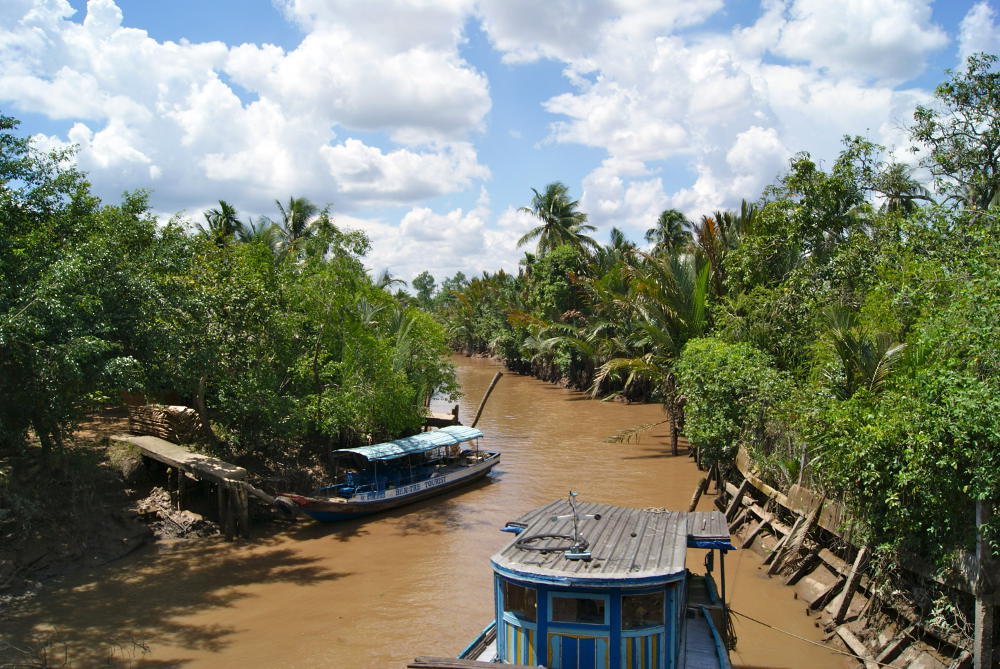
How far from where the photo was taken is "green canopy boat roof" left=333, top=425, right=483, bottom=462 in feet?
57.8

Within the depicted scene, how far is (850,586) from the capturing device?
1037 centimetres

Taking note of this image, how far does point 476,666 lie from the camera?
6.61 m

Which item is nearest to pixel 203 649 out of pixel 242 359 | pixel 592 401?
pixel 242 359

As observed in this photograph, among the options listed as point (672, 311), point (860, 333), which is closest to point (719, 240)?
point (672, 311)

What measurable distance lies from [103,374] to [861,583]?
1362 cm

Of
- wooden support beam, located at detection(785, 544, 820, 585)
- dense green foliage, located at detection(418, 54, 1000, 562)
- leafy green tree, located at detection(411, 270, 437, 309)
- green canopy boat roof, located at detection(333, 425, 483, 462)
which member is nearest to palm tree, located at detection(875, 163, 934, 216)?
dense green foliage, located at detection(418, 54, 1000, 562)

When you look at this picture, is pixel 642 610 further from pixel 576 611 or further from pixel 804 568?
pixel 804 568

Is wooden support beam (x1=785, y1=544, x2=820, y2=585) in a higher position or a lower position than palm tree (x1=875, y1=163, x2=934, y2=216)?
lower

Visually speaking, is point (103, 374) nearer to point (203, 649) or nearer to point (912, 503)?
point (203, 649)

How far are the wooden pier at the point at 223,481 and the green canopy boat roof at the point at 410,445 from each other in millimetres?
2693

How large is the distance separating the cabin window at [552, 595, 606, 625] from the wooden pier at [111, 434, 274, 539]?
1030 cm

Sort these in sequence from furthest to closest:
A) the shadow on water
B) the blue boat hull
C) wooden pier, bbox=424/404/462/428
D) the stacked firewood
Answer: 1. wooden pier, bbox=424/404/462/428
2. the stacked firewood
3. the blue boat hull
4. the shadow on water

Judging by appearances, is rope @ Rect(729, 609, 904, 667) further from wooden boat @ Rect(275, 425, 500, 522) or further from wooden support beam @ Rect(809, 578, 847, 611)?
wooden boat @ Rect(275, 425, 500, 522)

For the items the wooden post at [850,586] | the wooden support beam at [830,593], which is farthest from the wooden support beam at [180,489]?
the wooden post at [850,586]
